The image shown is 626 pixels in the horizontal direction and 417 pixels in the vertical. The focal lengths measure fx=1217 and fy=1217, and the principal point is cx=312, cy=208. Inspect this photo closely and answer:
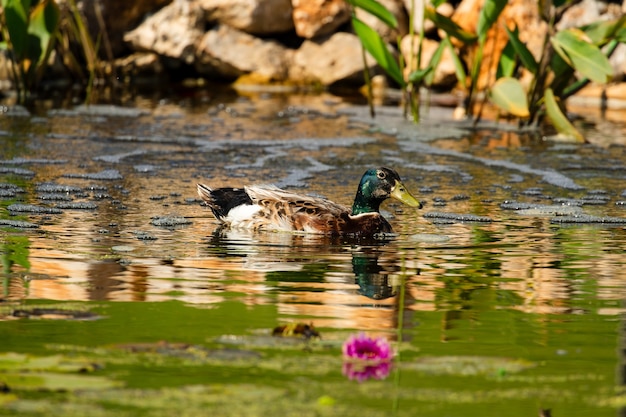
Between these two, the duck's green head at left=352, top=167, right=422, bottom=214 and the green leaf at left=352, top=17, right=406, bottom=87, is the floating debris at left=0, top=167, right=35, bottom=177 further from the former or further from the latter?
the green leaf at left=352, top=17, right=406, bottom=87

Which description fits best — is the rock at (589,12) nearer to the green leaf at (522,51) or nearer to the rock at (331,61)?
the rock at (331,61)

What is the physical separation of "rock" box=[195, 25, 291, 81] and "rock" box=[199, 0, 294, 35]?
149 mm

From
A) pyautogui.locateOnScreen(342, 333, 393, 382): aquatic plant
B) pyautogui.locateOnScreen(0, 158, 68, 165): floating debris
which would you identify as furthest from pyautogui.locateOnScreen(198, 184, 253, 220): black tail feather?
pyautogui.locateOnScreen(342, 333, 393, 382): aquatic plant

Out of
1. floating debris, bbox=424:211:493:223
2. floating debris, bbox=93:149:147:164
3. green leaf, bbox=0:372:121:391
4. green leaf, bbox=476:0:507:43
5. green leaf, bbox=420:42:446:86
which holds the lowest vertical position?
green leaf, bbox=0:372:121:391

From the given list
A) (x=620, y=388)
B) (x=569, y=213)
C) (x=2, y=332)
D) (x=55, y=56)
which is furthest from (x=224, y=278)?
(x=55, y=56)

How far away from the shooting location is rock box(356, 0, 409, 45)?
54.6ft

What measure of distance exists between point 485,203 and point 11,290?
4.38 metres

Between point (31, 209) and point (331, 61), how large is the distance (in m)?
9.86

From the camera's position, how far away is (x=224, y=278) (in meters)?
5.82

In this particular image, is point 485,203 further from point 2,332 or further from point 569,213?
point 2,332

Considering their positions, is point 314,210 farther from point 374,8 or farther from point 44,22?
point 44,22

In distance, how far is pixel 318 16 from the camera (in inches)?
672

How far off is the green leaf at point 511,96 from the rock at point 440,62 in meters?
4.73

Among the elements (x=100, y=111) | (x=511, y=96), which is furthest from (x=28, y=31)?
(x=511, y=96)
